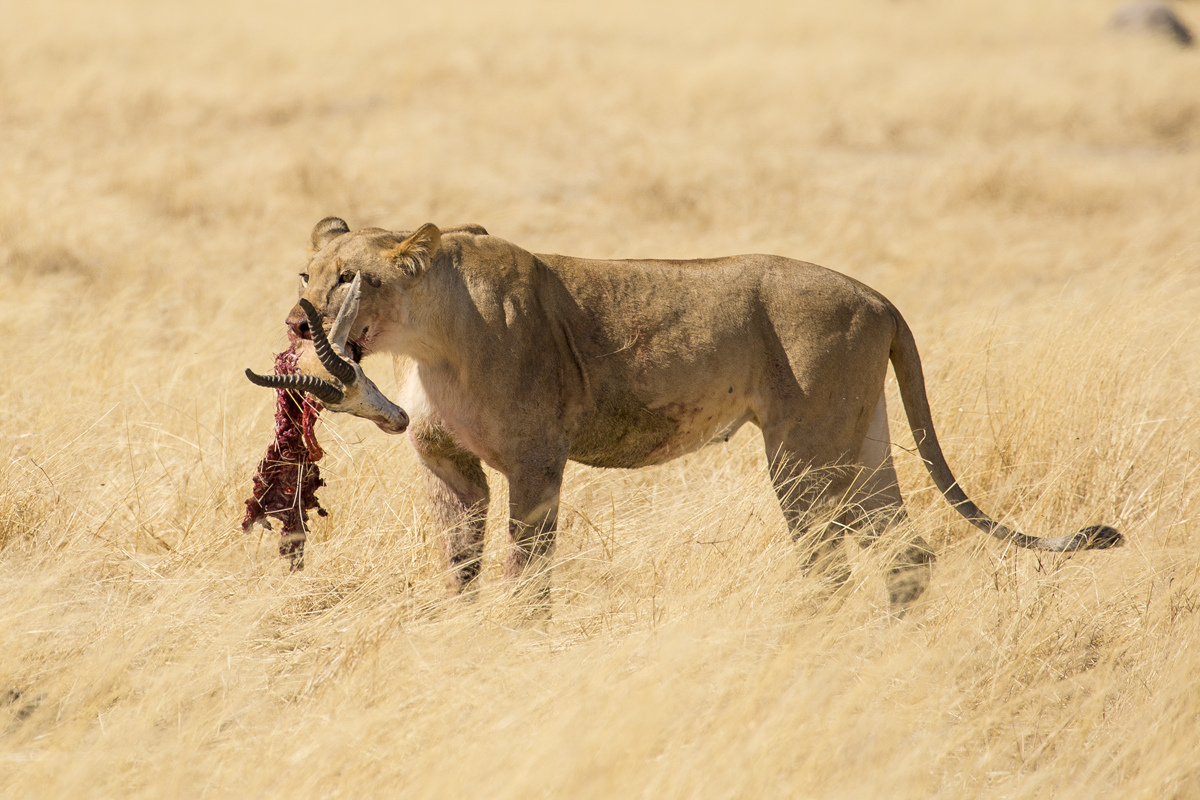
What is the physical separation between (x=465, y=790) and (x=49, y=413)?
3573mm

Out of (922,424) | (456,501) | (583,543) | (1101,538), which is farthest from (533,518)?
(1101,538)

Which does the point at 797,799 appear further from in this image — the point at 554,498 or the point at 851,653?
the point at 554,498

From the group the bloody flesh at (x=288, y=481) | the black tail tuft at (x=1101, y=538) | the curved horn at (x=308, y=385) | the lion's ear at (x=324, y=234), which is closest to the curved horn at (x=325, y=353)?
the curved horn at (x=308, y=385)

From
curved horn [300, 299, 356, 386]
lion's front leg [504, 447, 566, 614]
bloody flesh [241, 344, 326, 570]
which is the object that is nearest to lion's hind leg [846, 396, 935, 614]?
lion's front leg [504, 447, 566, 614]

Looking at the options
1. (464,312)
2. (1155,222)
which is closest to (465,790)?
(464,312)

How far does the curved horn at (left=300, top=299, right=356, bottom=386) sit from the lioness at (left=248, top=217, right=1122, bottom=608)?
0.47ft

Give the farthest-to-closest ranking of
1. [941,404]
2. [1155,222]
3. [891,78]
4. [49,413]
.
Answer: [891,78] < [1155,222] < [941,404] < [49,413]

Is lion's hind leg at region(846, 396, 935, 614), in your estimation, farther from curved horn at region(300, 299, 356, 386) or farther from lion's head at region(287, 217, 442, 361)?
curved horn at region(300, 299, 356, 386)

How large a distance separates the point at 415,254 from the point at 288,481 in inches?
42.9

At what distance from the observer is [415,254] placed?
3.84 metres

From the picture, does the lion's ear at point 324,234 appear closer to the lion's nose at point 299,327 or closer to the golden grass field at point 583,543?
the lion's nose at point 299,327

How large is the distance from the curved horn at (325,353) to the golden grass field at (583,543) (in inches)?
31.3

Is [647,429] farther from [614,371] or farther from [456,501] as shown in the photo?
[456,501]

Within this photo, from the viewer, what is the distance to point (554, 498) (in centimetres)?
407
